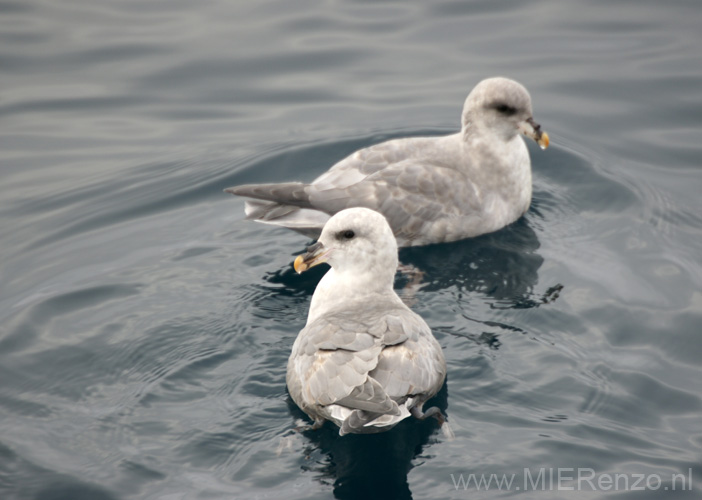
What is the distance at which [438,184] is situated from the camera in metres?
7.24

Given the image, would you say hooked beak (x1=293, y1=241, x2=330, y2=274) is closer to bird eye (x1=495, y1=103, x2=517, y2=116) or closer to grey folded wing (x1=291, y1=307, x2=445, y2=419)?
grey folded wing (x1=291, y1=307, x2=445, y2=419)

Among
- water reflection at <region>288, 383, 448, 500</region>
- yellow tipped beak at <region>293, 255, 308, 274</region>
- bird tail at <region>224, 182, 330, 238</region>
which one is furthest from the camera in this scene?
bird tail at <region>224, 182, 330, 238</region>

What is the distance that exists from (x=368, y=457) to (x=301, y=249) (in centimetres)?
258

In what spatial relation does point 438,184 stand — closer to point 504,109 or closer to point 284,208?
point 504,109

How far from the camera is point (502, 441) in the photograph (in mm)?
4988

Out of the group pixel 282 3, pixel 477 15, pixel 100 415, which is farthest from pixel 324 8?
pixel 100 415

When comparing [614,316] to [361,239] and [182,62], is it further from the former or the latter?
[182,62]

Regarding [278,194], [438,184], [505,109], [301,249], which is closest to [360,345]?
[278,194]

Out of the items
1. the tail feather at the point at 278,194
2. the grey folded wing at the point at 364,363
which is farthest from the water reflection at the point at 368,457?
the tail feather at the point at 278,194

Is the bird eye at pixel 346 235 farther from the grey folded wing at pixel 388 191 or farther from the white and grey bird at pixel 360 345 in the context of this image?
the grey folded wing at pixel 388 191

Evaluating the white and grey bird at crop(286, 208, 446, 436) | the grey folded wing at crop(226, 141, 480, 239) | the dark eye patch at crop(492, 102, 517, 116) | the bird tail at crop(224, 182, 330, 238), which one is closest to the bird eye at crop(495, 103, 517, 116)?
the dark eye patch at crop(492, 102, 517, 116)

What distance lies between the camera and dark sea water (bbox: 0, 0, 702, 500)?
4.97 m

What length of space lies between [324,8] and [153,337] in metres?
6.47

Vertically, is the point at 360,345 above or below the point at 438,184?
below
